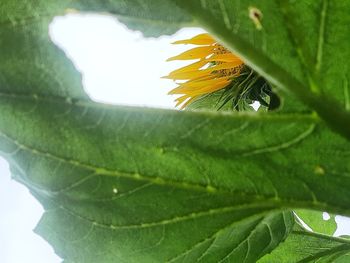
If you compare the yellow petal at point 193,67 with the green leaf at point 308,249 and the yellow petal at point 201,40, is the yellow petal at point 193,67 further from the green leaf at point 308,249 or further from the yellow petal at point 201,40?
the green leaf at point 308,249

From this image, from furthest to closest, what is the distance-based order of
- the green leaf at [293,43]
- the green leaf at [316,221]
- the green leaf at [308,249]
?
the green leaf at [316,221] → the green leaf at [308,249] → the green leaf at [293,43]

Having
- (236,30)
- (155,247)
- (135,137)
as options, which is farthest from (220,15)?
(155,247)

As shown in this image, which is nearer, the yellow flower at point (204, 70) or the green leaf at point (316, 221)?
the yellow flower at point (204, 70)

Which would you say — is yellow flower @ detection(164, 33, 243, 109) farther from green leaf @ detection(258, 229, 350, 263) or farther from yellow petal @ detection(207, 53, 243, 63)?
green leaf @ detection(258, 229, 350, 263)

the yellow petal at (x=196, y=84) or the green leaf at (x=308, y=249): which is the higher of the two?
the yellow petal at (x=196, y=84)

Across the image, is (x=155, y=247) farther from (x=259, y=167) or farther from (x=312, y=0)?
(x=312, y=0)

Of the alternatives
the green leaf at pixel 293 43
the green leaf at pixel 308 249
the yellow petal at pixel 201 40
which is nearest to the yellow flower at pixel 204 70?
the yellow petal at pixel 201 40

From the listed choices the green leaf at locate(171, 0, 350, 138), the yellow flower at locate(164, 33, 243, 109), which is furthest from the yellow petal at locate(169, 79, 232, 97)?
the green leaf at locate(171, 0, 350, 138)
